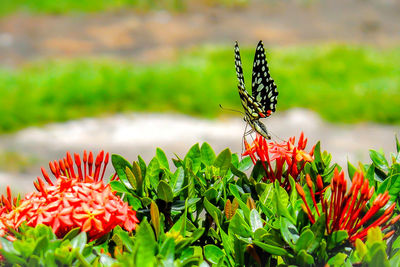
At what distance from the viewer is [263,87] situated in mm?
2176

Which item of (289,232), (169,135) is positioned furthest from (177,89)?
(289,232)

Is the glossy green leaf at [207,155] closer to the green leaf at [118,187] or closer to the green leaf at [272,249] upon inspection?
the green leaf at [118,187]

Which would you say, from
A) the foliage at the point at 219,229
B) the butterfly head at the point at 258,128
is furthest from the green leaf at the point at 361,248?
the butterfly head at the point at 258,128

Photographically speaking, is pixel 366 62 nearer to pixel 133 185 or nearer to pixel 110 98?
pixel 110 98

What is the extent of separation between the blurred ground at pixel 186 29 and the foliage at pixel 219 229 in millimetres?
6811

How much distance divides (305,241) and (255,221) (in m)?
0.18

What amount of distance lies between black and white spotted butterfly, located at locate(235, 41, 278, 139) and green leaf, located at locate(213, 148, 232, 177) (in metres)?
0.28

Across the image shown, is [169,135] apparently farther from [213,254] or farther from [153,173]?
[213,254]

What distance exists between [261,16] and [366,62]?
3.13 metres

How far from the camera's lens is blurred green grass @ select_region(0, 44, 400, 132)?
6438mm

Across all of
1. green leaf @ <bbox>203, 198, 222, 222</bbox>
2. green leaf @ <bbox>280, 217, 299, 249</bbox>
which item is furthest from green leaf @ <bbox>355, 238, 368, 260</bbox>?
green leaf @ <bbox>203, 198, 222, 222</bbox>

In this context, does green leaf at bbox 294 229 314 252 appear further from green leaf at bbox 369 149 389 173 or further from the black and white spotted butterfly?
the black and white spotted butterfly

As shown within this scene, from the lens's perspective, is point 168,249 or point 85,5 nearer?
point 168,249

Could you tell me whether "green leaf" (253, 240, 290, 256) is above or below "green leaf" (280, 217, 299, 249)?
below
